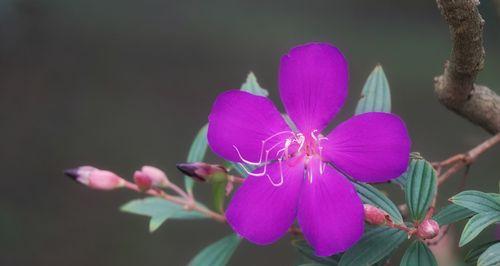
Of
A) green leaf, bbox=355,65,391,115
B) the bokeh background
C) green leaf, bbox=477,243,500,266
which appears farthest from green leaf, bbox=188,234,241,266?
the bokeh background

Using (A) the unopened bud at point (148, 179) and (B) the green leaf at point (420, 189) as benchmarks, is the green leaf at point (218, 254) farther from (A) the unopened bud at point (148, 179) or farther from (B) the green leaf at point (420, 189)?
(B) the green leaf at point (420, 189)

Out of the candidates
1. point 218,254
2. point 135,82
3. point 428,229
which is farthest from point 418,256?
point 135,82

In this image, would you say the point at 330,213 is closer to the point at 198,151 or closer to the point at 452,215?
the point at 452,215

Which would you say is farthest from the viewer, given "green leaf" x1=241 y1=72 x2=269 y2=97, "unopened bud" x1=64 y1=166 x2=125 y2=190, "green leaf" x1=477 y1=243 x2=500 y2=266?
"green leaf" x1=241 y1=72 x2=269 y2=97

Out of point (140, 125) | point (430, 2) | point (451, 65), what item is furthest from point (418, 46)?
point (451, 65)

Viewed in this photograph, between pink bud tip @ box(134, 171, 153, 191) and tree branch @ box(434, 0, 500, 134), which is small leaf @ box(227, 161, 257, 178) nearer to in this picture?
pink bud tip @ box(134, 171, 153, 191)
